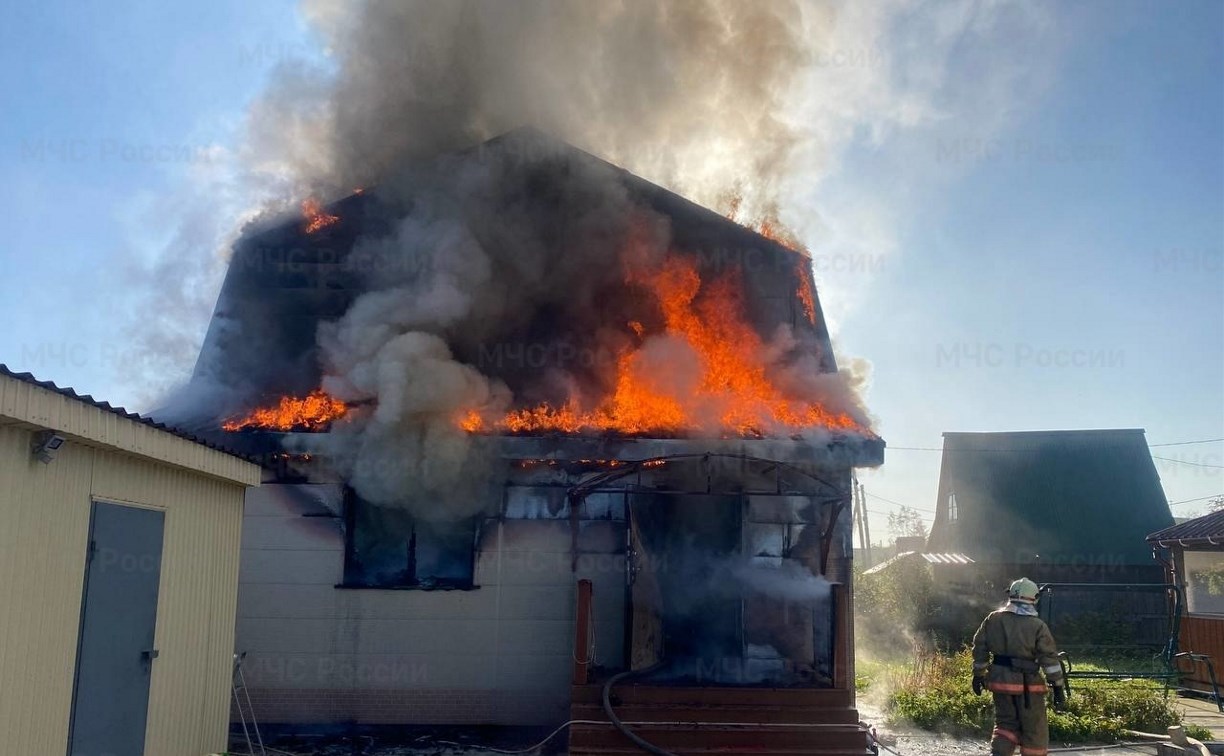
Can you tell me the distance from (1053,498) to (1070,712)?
15.2 metres

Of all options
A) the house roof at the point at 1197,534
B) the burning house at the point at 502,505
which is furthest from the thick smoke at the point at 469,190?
the house roof at the point at 1197,534

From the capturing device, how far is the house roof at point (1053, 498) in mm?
23438

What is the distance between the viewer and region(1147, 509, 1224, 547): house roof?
50.2ft

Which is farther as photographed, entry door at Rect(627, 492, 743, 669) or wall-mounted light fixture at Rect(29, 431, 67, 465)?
entry door at Rect(627, 492, 743, 669)

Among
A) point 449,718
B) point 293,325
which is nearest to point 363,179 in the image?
point 293,325

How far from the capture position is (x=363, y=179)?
14406 mm

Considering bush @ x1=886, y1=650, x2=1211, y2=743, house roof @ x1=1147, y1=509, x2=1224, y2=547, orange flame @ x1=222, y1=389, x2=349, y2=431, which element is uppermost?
orange flame @ x1=222, y1=389, x2=349, y2=431

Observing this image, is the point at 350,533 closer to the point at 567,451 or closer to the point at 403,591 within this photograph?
the point at 403,591

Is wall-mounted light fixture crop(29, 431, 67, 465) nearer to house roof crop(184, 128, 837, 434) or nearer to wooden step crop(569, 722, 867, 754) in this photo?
wooden step crop(569, 722, 867, 754)

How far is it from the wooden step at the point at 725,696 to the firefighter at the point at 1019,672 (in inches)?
57.5

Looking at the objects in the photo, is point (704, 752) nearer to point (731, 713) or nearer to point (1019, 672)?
point (731, 713)

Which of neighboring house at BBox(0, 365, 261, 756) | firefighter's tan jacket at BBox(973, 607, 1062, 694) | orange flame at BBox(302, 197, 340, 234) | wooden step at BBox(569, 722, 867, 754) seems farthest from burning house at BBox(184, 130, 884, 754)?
neighboring house at BBox(0, 365, 261, 756)

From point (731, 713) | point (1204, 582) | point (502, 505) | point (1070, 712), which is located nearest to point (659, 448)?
point (502, 505)

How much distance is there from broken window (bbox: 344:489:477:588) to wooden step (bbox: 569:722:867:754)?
3.11m
